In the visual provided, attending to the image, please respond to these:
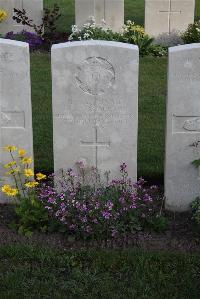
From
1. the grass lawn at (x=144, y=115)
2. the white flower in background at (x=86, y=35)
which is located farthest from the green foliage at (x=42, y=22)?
the white flower in background at (x=86, y=35)

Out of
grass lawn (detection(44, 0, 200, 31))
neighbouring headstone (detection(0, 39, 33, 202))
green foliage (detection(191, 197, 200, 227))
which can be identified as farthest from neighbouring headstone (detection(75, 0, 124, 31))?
green foliage (detection(191, 197, 200, 227))

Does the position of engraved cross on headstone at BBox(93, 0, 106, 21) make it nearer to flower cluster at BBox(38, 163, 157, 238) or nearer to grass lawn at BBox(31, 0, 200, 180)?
grass lawn at BBox(31, 0, 200, 180)

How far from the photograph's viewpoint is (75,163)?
6336 millimetres

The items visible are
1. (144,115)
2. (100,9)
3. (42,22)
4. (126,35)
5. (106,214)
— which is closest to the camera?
(106,214)

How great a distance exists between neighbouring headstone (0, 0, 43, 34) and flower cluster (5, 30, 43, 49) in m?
0.32

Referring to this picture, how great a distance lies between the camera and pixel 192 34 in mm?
12672

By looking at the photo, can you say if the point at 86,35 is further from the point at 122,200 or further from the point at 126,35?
the point at 122,200

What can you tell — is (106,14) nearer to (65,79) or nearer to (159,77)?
(159,77)

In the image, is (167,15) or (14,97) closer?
(14,97)

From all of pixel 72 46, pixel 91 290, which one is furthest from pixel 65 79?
pixel 91 290

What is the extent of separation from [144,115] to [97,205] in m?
3.60

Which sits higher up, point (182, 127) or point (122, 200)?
point (182, 127)

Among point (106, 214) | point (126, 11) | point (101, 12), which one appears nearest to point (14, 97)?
point (106, 214)

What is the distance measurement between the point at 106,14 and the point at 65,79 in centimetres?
767
